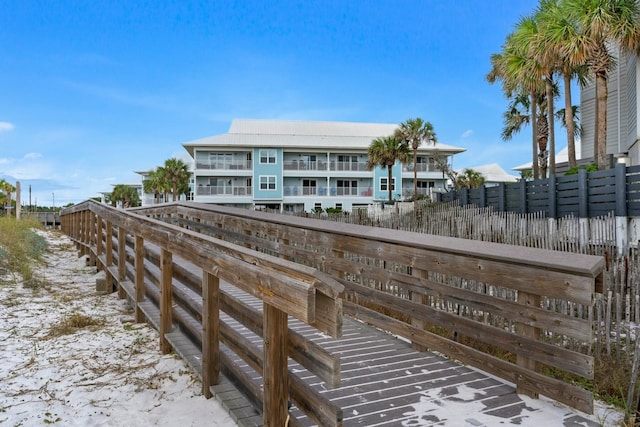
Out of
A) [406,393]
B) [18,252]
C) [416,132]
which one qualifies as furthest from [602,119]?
[18,252]

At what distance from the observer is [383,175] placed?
137 feet

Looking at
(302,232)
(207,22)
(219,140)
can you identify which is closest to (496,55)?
(207,22)

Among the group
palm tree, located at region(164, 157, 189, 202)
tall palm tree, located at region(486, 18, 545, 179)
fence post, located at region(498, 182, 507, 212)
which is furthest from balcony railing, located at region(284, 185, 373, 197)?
fence post, located at region(498, 182, 507, 212)

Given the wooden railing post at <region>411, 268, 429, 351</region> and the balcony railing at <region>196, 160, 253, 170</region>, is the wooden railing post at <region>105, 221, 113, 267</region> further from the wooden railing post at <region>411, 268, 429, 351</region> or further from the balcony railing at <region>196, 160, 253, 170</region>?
the balcony railing at <region>196, 160, 253, 170</region>

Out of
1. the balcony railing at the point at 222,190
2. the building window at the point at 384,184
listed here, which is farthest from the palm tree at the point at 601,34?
the balcony railing at the point at 222,190

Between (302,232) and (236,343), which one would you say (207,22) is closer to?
(302,232)

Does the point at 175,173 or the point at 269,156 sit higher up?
the point at 269,156

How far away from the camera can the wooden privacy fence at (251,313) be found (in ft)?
7.30

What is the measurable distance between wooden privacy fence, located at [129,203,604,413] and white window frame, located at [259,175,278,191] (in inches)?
1355

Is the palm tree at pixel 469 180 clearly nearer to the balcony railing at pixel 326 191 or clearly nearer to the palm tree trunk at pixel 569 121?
the balcony railing at pixel 326 191

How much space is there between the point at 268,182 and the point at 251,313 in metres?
37.2

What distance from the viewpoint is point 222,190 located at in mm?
39812

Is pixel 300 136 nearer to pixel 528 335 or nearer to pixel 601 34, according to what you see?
pixel 601 34

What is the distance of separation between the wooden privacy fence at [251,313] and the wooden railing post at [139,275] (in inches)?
0.7
